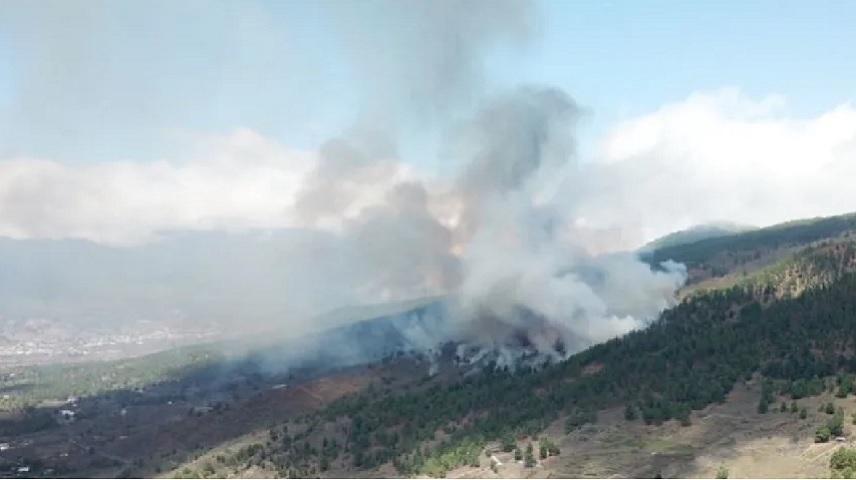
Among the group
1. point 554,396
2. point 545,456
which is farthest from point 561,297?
point 545,456

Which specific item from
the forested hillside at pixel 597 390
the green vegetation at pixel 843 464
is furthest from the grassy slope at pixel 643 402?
the green vegetation at pixel 843 464

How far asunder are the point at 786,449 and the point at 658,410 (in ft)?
79.7

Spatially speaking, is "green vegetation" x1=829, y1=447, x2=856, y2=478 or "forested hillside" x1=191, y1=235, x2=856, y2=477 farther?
"forested hillside" x1=191, y1=235, x2=856, y2=477

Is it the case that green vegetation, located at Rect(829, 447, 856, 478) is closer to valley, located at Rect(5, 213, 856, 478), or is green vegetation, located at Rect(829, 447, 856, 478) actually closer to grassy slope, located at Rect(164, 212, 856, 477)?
valley, located at Rect(5, 213, 856, 478)

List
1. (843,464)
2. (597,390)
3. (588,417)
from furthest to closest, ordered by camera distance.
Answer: (597,390) < (588,417) < (843,464)

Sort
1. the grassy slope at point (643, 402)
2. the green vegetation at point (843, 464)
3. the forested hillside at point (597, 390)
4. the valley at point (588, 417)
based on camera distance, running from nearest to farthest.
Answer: the green vegetation at point (843, 464) < the valley at point (588, 417) < the grassy slope at point (643, 402) < the forested hillside at point (597, 390)

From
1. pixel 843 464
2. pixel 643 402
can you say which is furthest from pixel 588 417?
pixel 843 464

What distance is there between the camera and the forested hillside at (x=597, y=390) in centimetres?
13250

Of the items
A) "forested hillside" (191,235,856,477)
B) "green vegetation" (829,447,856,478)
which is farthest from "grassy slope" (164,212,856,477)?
"green vegetation" (829,447,856,478)

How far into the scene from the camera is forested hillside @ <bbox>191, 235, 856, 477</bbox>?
5217 inches

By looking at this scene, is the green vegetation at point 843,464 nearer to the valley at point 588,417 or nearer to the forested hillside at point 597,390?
the valley at point 588,417

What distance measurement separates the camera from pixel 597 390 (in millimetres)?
147000

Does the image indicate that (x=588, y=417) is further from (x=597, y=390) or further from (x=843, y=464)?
(x=843, y=464)

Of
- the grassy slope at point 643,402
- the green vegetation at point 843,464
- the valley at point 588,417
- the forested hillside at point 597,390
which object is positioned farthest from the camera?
the forested hillside at point 597,390
